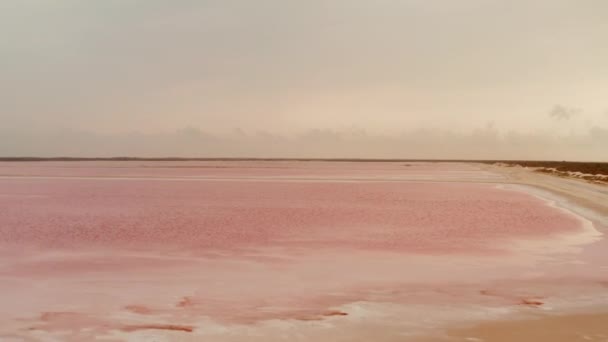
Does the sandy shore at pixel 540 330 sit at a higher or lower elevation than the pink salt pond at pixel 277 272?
higher

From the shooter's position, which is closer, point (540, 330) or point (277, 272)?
point (540, 330)

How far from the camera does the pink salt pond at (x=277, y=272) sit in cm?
781

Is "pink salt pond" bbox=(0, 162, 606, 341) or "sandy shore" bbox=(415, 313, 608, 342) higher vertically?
"sandy shore" bbox=(415, 313, 608, 342)

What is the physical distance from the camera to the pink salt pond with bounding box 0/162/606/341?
7.81m

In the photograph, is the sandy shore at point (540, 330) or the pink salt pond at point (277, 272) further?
the pink salt pond at point (277, 272)

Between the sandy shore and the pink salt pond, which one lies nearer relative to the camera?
the sandy shore

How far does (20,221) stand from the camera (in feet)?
69.8

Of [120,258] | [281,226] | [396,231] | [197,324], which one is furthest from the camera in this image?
[281,226]

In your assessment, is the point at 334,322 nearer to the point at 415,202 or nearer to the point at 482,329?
the point at 482,329

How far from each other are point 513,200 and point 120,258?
2456 cm

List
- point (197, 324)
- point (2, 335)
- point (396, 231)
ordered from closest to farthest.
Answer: point (2, 335)
point (197, 324)
point (396, 231)

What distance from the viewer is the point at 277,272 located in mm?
11742

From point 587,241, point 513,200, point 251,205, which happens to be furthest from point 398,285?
point 513,200

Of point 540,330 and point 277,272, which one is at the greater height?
point 540,330
